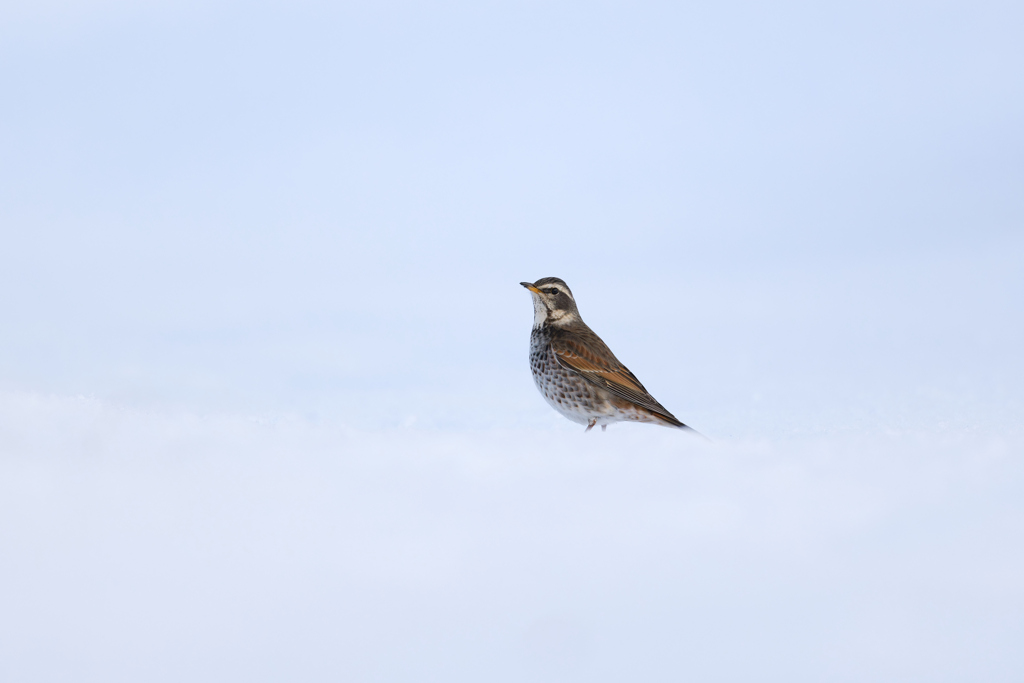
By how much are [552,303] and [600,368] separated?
1183 millimetres

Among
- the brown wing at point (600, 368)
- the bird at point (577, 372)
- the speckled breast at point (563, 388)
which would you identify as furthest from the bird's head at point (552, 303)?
the brown wing at point (600, 368)

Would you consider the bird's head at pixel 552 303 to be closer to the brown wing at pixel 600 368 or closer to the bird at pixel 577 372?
the bird at pixel 577 372

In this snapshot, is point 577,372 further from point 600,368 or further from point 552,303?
point 552,303

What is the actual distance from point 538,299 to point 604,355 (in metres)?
1.20

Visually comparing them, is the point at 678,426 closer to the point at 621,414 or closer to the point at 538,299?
the point at 621,414

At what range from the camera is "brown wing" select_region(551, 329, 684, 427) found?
10750 millimetres

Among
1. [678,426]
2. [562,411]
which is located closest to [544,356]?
[562,411]

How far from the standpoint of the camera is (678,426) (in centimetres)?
1056

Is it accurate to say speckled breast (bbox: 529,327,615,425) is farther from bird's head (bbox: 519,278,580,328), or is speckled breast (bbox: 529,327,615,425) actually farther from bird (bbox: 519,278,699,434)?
bird's head (bbox: 519,278,580,328)

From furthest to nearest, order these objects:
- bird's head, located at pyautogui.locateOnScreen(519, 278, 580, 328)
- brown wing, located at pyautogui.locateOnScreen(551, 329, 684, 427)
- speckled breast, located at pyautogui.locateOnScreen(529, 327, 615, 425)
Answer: bird's head, located at pyautogui.locateOnScreen(519, 278, 580, 328) → speckled breast, located at pyautogui.locateOnScreen(529, 327, 615, 425) → brown wing, located at pyautogui.locateOnScreen(551, 329, 684, 427)

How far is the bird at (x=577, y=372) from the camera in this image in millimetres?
10836

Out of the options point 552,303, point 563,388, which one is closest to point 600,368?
point 563,388

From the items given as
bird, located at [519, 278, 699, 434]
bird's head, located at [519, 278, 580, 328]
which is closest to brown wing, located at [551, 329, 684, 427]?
bird, located at [519, 278, 699, 434]

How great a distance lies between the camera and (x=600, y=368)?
11.0 metres
